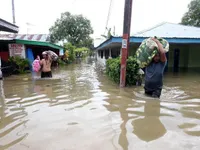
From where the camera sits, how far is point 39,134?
11.7ft

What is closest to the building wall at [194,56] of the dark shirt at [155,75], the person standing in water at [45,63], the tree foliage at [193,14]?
the person standing in water at [45,63]

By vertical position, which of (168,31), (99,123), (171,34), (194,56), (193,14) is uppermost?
(193,14)

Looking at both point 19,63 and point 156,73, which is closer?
point 156,73

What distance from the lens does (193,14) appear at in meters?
31.8

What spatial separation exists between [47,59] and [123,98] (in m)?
5.69

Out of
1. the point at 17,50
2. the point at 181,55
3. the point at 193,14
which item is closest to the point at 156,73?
the point at 17,50

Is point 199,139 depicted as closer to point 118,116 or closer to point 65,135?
point 118,116

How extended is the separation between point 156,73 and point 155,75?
0.06 meters

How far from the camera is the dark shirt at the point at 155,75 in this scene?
5863 millimetres

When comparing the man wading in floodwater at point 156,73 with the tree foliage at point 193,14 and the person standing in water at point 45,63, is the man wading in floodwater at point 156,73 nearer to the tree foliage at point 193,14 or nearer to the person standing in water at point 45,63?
the person standing in water at point 45,63

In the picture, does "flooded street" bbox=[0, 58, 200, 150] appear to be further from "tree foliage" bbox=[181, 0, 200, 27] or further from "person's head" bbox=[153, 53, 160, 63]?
"tree foliage" bbox=[181, 0, 200, 27]

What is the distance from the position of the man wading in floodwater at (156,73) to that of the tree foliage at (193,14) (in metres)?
29.9

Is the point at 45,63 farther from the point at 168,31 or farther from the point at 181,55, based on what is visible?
the point at 181,55

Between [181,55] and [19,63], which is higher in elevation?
[181,55]
